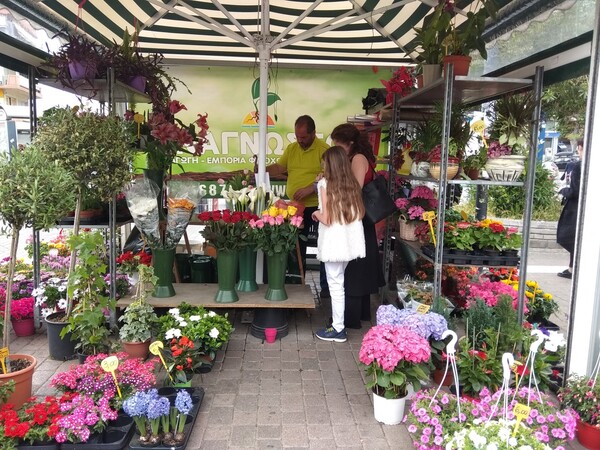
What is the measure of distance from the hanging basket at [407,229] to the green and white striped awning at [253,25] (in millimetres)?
1522

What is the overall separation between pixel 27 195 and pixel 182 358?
4.59 feet

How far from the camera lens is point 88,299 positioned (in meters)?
3.37

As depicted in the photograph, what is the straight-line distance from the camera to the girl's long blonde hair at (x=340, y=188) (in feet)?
12.3

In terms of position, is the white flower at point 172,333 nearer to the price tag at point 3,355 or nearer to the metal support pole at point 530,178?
the price tag at point 3,355

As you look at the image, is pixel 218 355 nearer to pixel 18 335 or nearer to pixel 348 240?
pixel 348 240

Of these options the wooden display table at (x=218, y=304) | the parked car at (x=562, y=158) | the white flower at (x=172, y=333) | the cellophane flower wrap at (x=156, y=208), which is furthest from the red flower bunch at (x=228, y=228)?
the parked car at (x=562, y=158)

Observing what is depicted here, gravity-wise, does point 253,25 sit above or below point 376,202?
above

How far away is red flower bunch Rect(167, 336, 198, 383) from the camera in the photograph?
3.16 meters

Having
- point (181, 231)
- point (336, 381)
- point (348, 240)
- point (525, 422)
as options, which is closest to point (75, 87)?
point (181, 231)

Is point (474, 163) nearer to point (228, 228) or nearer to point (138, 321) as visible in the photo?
point (228, 228)

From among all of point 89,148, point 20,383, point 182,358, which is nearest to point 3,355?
point 20,383

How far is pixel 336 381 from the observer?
345cm

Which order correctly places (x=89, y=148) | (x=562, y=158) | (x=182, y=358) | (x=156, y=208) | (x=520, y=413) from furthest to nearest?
(x=562, y=158) → (x=156, y=208) → (x=89, y=148) → (x=182, y=358) → (x=520, y=413)

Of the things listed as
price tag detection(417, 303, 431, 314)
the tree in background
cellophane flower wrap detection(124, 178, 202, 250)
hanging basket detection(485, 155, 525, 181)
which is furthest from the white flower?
the tree in background
